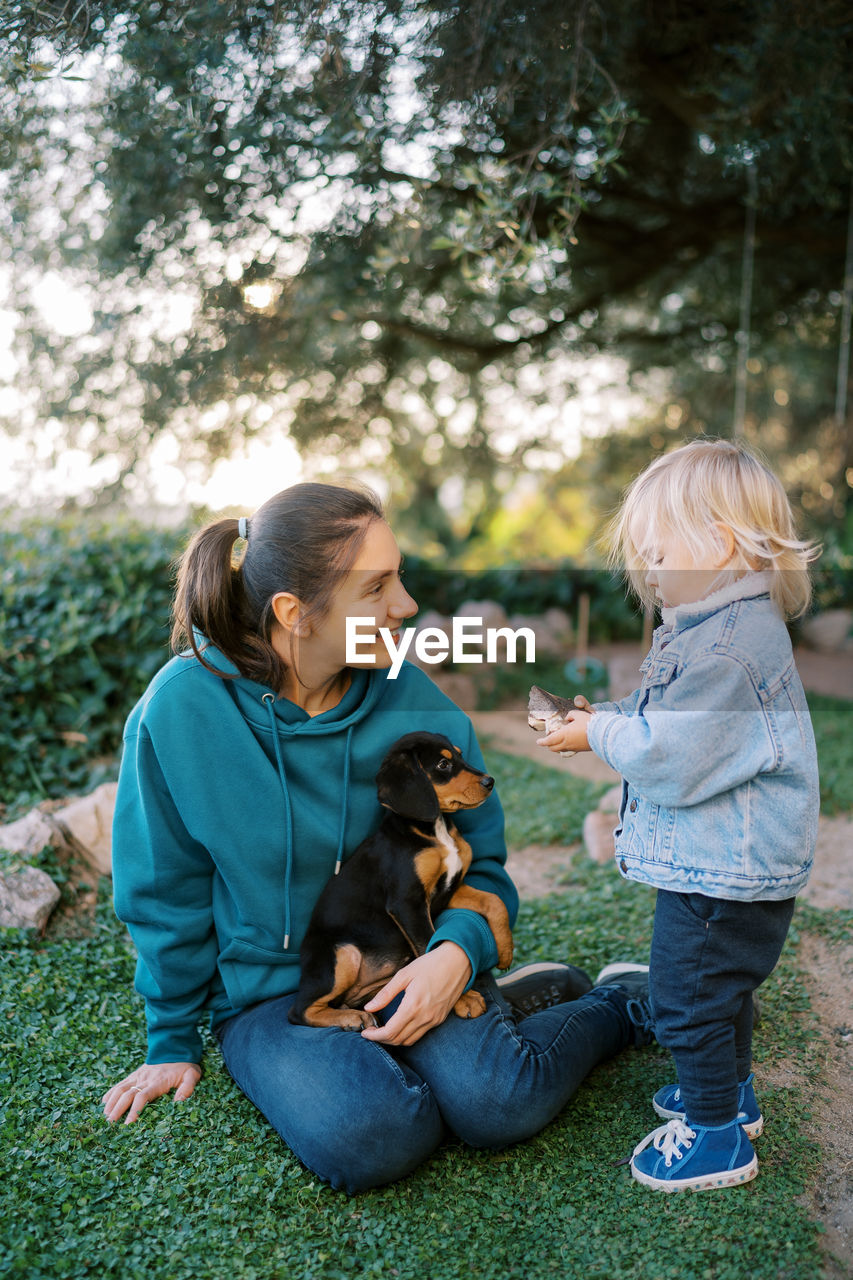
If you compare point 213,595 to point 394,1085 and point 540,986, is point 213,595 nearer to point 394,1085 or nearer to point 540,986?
point 394,1085

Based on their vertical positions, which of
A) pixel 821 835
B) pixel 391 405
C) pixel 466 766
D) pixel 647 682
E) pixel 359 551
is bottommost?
pixel 821 835

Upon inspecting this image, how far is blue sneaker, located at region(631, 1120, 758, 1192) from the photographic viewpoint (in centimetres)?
208

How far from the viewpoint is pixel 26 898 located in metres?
3.35

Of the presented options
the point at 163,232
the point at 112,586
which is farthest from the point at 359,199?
the point at 112,586

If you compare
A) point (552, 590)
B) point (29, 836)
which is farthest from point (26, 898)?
point (552, 590)

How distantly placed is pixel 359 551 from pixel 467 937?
0.96 meters

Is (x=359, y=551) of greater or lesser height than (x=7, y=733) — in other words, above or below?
above

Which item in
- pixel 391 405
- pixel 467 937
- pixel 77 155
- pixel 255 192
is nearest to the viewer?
pixel 467 937

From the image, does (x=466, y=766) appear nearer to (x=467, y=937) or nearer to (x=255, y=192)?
(x=467, y=937)

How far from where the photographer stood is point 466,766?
7.86ft

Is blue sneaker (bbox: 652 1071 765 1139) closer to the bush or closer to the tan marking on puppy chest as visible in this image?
the tan marking on puppy chest

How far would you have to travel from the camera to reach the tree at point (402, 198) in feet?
12.3

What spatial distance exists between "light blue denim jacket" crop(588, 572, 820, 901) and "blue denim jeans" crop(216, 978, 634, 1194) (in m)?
0.59

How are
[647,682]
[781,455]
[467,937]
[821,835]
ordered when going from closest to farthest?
[647,682] → [467,937] → [821,835] → [781,455]
